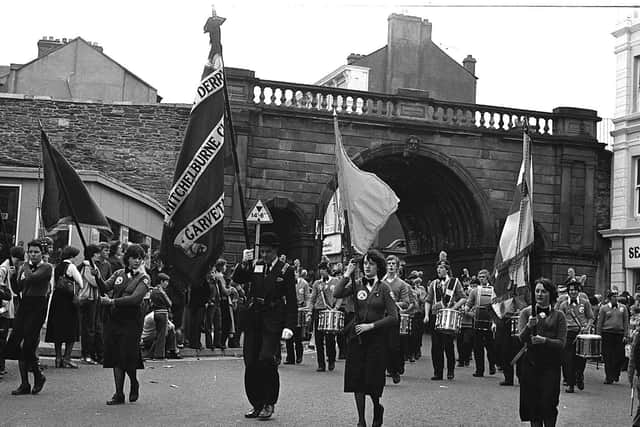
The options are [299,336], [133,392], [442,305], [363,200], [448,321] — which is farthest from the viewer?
[299,336]

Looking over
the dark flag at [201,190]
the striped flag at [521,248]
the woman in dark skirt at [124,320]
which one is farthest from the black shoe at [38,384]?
the striped flag at [521,248]

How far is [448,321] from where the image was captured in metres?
17.0

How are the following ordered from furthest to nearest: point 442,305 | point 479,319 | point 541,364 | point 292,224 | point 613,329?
point 292,224
point 613,329
point 479,319
point 442,305
point 541,364

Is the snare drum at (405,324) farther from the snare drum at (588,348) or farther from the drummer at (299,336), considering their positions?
the snare drum at (588,348)

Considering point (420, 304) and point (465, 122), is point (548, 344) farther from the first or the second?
point (465, 122)

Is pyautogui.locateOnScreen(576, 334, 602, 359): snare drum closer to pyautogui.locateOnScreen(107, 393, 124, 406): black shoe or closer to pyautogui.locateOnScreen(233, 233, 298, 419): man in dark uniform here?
pyautogui.locateOnScreen(233, 233, 298, 419): man in dark uniform

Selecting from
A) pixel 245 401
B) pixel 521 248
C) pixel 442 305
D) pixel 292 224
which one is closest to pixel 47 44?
pixel 292 224

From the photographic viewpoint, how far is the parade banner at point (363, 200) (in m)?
13.0

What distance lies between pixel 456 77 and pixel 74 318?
35931 millimetres

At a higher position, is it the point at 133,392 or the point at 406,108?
the point at 406,108

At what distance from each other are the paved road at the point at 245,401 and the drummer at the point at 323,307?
0.36 meters

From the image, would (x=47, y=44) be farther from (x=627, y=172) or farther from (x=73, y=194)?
(x=73, y=194)

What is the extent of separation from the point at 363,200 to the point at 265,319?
2885mm

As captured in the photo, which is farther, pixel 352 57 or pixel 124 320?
pixel 352 57
